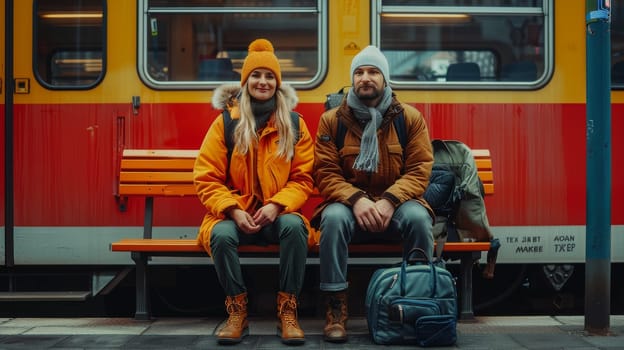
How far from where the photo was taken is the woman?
454cm

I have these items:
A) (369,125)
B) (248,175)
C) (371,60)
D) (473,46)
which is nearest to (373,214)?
(369,125)

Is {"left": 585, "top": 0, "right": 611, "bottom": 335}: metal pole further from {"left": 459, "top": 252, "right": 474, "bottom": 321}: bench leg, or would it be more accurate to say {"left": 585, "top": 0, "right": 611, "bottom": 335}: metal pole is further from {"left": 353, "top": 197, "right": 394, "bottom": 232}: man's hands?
{"left": 353, "top": 197, "right": 394, "bottom": 232}: man's hands

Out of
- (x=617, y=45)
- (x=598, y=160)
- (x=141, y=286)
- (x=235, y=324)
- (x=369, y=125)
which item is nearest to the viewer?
(x=235, y=324)

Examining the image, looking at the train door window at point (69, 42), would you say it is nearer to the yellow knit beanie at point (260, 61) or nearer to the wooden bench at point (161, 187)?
the wooden bench at point (161, 187)

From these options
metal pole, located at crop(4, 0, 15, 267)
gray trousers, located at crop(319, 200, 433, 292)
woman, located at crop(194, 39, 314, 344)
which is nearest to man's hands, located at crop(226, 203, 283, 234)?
woman, located at crop(194, 39, 314, 344)

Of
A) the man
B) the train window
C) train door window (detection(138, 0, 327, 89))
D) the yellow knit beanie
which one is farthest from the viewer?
the train window

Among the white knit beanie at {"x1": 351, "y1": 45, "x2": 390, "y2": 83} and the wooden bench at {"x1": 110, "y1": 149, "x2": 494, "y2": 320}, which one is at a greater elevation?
the white knit beanie at {"x1": 351, "y1": 45, "x2": 390, "y2": 83}

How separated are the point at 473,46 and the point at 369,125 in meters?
1.58

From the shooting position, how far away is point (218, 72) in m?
5.87

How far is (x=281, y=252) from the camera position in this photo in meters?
4.56

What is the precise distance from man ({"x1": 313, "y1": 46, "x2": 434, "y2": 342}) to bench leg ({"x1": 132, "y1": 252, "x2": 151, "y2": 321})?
116 cm

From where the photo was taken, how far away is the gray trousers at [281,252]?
452cm

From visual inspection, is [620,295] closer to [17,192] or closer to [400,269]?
[400,269]

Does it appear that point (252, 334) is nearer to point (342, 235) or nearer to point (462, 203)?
point (342, 235)
